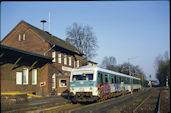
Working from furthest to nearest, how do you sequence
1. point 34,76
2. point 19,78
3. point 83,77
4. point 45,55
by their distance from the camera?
point 45,55, point 34,76, point 19,78, point 83,77

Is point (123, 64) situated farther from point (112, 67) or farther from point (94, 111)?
point (94, 111)

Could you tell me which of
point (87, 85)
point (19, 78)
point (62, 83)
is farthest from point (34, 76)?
point (87, 85)

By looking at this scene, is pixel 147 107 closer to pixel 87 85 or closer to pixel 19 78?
pixel 87 85

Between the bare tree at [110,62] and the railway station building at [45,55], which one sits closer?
the railway station building at [45,55]

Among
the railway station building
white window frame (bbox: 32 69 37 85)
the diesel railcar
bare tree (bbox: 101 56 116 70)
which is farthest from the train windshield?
bare tree (bbox: 101 56 116 70)

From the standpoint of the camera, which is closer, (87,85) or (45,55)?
(87,85)

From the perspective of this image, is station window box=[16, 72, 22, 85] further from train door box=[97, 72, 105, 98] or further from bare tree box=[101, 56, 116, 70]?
bare tree box=[101, 56, 116, 70]

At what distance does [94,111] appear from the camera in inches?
472

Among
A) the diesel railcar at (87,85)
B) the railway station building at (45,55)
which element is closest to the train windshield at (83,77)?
the diesel railcar at (87,85)

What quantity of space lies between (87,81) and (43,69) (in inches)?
429

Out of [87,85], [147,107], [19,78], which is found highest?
[19,78]

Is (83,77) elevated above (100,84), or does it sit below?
above

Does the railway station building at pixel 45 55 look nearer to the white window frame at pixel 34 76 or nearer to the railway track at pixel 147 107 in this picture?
the white window frame at pixel 34 76

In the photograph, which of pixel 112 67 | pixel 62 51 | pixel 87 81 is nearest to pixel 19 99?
pixel 87 81
